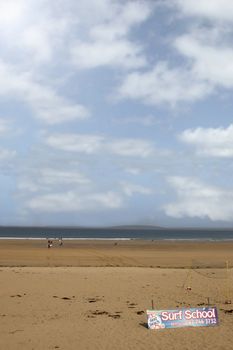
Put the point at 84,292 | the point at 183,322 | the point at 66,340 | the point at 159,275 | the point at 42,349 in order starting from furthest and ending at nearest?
the point at 159,275 → the point at 84,292 → the point at 183,322 → the point at 66,340 → the point at 42,349

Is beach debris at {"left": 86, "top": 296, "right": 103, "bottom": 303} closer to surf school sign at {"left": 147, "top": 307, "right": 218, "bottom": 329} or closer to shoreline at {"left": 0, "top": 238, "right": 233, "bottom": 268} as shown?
surf school sign at {"left": 147, "top": 307, "right": 218, "bottom": 329}

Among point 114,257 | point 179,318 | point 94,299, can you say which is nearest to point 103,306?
point 94,299

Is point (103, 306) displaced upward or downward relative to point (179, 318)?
downward

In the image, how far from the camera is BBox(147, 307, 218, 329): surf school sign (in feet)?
38.5

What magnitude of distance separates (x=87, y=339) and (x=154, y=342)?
167 cm

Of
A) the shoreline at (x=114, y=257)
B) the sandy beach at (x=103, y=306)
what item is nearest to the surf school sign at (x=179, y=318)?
the sandy beach at (x=103, y=306)

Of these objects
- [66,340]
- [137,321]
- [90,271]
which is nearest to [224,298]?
[137,321]

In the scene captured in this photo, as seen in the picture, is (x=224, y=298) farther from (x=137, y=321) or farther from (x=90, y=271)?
(x=90, y=271)

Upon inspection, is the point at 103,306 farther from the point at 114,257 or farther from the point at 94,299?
the point at 114,257

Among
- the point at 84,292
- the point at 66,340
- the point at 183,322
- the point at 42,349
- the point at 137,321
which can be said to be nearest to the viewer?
the point at 42,349

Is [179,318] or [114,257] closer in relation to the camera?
[179,318]

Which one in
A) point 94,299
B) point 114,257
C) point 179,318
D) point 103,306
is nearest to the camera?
point 179,318

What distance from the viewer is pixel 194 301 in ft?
51.6

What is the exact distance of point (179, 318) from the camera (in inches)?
466
